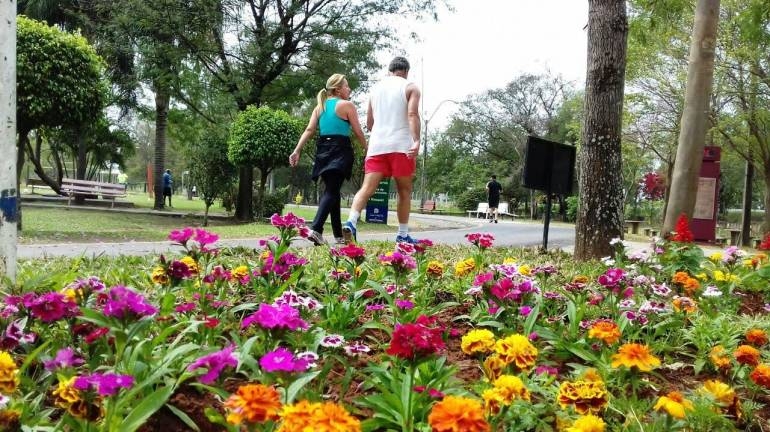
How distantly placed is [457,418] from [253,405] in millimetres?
372

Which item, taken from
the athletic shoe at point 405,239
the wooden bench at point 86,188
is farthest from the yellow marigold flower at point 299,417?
the wooden bench at point 86,188

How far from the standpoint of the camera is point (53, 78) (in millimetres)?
9992

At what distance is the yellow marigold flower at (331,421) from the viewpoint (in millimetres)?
978

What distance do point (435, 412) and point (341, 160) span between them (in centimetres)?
509

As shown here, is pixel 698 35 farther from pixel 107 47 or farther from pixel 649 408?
pixel 107 47

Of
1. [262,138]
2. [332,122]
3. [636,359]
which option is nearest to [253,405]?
[636,359]

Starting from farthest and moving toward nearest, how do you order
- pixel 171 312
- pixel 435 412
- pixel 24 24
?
1. pixel 24 24
2. pixel 171 312
3. pixel 435 412

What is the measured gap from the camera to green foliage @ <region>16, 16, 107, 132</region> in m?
9.80

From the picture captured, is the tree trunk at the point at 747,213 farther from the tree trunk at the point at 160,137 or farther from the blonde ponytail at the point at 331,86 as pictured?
the tree trunk at the point at 160,137

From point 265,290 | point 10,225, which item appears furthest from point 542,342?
point 10,225

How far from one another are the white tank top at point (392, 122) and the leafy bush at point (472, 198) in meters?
39.6

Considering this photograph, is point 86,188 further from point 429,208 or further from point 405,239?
point 429,208

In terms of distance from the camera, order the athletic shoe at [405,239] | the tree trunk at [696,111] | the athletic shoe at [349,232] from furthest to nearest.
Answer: the tree trunk at [696,111], the athletic shoe at [349,232], the athletic shoe at [405,239]

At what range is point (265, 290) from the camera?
2736 millimetres
